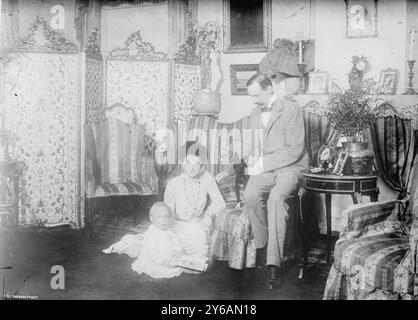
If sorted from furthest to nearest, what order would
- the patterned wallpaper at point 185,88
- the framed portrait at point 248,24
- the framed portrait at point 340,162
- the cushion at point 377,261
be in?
the patterned wallpaper at point 185,88 → the framed portrait at point 248,24 → the framed portrait at point 340,162 → the cushion at point 377,261

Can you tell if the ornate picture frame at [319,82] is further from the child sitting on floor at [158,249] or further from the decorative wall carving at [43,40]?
the decorative wall carving at [43,40]

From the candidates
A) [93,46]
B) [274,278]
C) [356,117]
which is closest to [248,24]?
[356,117]

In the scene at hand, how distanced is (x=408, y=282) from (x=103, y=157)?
7.28ft

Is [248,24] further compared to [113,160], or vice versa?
[113,160]

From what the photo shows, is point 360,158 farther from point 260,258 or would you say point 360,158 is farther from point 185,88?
point 185,88

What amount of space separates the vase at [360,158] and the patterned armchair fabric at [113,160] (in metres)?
1.44

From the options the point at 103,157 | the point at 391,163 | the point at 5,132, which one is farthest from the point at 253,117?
the point at 5,132

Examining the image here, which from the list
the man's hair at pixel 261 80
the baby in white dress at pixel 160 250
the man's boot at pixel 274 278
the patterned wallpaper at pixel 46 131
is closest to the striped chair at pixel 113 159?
the patterned wallpaper at pixel 46 131

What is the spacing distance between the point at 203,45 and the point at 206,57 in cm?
9

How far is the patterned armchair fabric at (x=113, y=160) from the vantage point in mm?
3289

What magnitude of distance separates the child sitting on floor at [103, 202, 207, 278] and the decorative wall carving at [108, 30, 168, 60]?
1.07 meters

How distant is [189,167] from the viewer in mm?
3160

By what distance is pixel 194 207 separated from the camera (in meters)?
3.11
